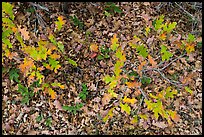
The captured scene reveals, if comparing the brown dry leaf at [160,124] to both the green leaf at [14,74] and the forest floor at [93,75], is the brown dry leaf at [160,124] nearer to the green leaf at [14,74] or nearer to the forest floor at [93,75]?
the forest floor at [93,75]

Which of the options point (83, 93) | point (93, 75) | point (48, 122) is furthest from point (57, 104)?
point (93, 75)

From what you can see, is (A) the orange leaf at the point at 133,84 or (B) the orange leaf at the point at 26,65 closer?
(B) the orange leaf at the point at 26,65

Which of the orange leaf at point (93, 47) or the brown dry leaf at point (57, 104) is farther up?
the orange leaf at point (93, 47)

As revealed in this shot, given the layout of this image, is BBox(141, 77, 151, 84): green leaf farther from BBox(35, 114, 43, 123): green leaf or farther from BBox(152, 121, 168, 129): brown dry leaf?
BBox(35, 114, 43, 123): green leaf

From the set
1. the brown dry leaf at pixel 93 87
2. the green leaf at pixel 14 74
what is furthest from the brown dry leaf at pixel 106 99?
the green leaf at pixel 14 74

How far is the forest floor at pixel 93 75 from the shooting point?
4.07 meters

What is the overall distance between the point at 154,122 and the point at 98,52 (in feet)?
4.29

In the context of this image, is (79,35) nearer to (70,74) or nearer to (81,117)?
(70,74)

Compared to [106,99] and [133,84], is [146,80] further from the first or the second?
[106,99]

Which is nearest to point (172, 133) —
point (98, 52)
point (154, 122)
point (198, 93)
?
point (154, 122)

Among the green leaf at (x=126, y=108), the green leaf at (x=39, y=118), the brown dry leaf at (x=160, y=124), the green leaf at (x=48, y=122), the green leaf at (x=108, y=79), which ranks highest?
the green leaf at (x=108, y=79)

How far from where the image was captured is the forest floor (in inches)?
160

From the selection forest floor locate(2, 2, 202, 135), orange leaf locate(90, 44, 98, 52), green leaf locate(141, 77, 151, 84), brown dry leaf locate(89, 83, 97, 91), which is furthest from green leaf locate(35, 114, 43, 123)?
green leaf locate(141, 77, 151, 84)

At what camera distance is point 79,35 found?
4730mm
